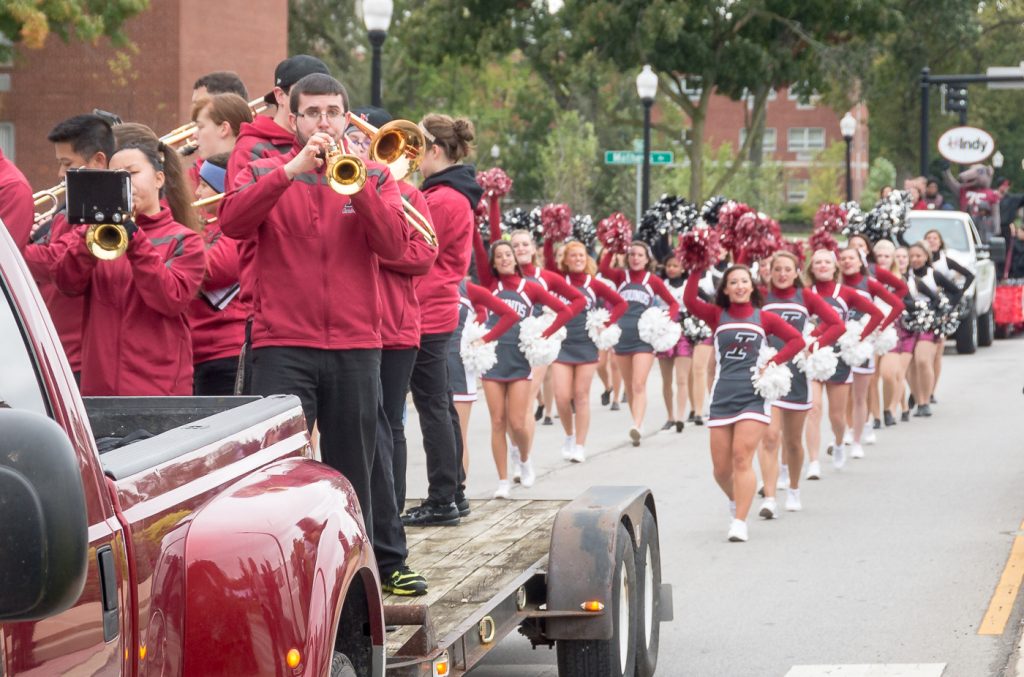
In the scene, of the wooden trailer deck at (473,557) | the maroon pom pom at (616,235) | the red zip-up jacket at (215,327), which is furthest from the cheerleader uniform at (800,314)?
the red zip-up jacket at (215,327)

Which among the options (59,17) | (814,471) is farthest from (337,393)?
(59,17)

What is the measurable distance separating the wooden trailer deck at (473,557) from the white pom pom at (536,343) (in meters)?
4.83

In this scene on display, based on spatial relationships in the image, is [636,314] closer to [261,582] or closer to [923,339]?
[923,339]

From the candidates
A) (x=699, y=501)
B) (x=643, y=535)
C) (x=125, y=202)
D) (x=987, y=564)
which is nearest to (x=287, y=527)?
(x=125, y=202)

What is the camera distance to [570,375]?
1469 cm

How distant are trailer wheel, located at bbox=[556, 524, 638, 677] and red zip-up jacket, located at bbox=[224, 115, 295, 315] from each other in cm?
169

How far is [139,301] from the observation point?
5555 millimetres

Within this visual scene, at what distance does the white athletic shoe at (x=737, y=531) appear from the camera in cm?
1049

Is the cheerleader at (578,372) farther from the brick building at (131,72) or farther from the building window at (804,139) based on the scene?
the building window at (804,139)

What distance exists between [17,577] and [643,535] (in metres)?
4.82

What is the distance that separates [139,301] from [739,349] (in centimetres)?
594

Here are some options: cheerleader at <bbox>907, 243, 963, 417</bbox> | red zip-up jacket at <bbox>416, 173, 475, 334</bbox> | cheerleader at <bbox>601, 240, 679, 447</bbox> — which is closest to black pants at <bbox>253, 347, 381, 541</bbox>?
red zip-up jacket at <bbox>416, 173, 475, 334</bbox>

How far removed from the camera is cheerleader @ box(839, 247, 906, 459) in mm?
14562

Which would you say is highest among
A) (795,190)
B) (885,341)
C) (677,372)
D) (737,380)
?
(795,190)
